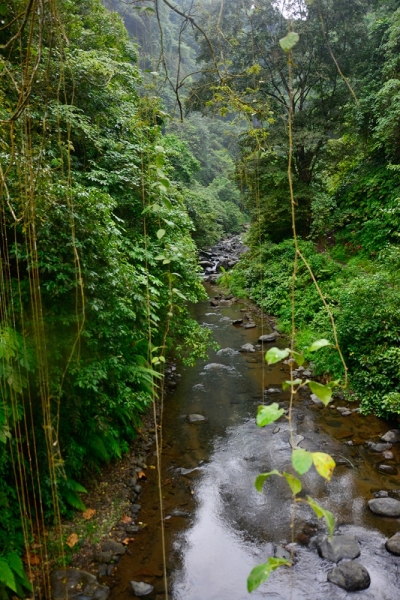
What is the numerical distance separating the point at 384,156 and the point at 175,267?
758 centimetres

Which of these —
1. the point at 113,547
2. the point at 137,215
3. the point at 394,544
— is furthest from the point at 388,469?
the point at 137,215

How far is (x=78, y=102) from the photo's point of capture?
18.6 ft

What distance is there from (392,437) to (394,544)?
187 centimetres

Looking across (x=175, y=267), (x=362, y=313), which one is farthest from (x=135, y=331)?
(x=362, y=313)

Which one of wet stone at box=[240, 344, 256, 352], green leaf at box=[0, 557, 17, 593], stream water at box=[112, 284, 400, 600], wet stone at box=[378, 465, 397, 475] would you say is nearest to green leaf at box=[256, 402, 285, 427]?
green leaf at box=[0, 557, 17, 593]

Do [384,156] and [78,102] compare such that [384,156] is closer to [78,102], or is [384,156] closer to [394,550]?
[78,102]

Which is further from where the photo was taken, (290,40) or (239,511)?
(239,511)

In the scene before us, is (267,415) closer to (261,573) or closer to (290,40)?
(261,573)

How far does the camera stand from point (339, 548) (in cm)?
384

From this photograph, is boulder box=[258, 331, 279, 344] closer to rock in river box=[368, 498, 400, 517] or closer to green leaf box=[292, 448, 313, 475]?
rock in river box=[368, 498, 400, 517]

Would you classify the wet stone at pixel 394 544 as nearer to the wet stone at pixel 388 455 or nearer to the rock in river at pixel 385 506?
the rock in river at pixel 385 506

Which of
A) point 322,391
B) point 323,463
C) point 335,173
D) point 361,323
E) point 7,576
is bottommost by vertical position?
point 7,576

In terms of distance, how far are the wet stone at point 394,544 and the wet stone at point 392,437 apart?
1.68 m

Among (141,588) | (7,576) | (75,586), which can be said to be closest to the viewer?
(7,576)
